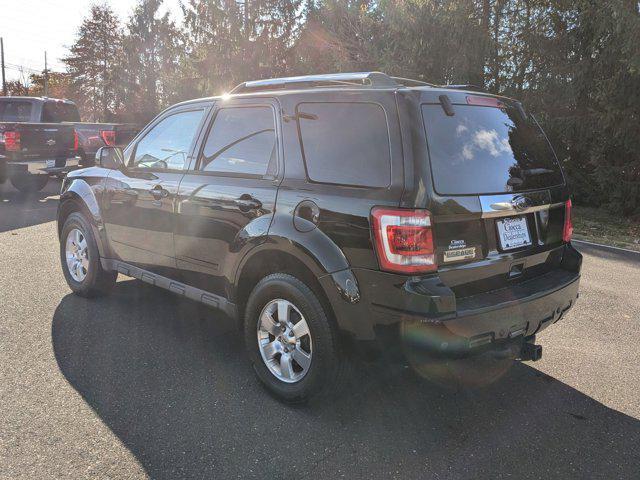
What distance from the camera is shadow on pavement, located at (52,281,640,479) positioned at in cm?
263

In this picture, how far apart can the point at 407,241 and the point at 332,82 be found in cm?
118

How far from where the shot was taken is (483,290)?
114 inches

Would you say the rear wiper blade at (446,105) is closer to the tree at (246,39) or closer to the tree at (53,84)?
the tree at (246,39)

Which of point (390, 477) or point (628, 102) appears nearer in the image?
point (390, 477)

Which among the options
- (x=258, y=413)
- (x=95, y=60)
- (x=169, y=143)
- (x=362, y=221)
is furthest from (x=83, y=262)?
(x=95, y=60)

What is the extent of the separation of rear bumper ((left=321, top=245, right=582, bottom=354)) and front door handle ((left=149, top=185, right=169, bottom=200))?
176cm

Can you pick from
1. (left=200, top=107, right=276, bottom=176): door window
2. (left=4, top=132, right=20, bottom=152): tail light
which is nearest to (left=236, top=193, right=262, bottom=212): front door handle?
(left=200, top=107, right=276, bottom=176): door window

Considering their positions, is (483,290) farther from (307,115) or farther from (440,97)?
(307,115)

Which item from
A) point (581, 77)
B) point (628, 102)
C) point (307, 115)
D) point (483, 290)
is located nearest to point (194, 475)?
point (483, 290)

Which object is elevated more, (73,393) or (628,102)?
(628,102)

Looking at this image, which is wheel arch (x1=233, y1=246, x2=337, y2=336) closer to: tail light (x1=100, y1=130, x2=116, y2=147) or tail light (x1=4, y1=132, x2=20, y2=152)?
tail light (x1=4, y1=132, x2=20, y2=152)

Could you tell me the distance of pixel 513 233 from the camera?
10.00 ft

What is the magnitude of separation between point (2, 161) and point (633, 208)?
1432 cm

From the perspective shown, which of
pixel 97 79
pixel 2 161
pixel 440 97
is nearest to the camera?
pixel 440 97
